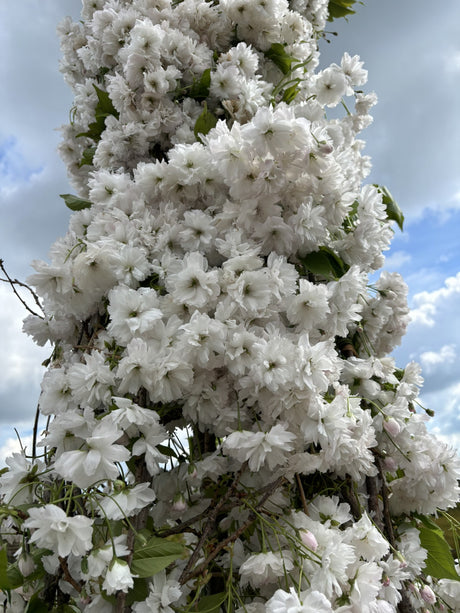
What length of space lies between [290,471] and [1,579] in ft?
1.86

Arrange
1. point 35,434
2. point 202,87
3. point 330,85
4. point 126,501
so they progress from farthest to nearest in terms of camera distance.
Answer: point 330,85, point 202,87, point 35,434, point 126,501

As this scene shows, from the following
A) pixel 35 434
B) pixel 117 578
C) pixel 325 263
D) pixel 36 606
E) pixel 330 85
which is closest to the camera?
pixel 117 578

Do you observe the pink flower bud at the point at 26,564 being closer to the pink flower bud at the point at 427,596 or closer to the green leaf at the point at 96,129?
the pink flower bud at the point at 427,596

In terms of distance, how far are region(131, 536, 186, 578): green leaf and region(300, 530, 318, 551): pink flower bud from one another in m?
0.23

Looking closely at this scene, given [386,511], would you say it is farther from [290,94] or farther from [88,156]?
[88,156]

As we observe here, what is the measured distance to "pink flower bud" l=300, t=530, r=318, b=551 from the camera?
104 centimetres

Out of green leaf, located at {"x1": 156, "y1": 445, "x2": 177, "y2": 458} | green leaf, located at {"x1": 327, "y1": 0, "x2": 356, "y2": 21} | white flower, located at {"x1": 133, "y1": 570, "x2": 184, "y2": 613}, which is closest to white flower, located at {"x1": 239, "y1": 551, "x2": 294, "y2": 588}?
white flower, located at {"x1": 133, "y1": 570, "x2": 184, "y2": 613}

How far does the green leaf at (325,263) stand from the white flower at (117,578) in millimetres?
707

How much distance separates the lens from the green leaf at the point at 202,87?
158 cm

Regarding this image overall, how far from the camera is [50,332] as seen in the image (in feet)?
4.96

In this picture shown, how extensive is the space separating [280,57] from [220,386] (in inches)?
44.1

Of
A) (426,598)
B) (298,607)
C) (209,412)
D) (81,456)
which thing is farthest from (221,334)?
(426,598)

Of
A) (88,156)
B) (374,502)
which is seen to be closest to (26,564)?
(374,502)

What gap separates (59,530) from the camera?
0.92 meters
